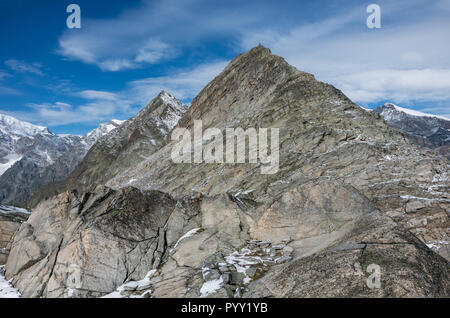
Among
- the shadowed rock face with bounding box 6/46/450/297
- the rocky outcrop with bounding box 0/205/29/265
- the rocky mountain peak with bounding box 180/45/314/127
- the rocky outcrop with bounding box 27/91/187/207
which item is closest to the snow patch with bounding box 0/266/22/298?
the shadowed rock face with bounding box 6/46/450/297

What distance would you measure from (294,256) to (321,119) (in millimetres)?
25571

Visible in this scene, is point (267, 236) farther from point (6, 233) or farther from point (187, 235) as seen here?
point (6, 233)

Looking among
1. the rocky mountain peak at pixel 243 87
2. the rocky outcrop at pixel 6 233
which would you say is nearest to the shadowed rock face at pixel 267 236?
the rocky outcrop at pixel 6 233

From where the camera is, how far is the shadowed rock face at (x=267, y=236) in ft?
28.2

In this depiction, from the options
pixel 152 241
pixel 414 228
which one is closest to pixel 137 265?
pixel 152 241

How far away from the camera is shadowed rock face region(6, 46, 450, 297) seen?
28.2 ft

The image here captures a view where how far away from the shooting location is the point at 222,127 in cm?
5169

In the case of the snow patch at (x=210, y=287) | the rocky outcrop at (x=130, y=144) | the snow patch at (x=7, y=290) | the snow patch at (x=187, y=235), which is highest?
the rocky outcrop at (x=130, y=144)

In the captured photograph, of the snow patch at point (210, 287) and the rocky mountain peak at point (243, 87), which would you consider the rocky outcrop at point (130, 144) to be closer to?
the rocky mountain peak at point (243, 87)

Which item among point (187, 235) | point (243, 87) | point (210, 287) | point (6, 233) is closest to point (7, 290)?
point (6, 233)

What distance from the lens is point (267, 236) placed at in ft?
43.5

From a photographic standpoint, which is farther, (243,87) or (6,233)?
(243,87)

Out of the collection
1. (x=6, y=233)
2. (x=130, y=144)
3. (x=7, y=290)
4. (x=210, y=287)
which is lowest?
(x=7, y=290)
